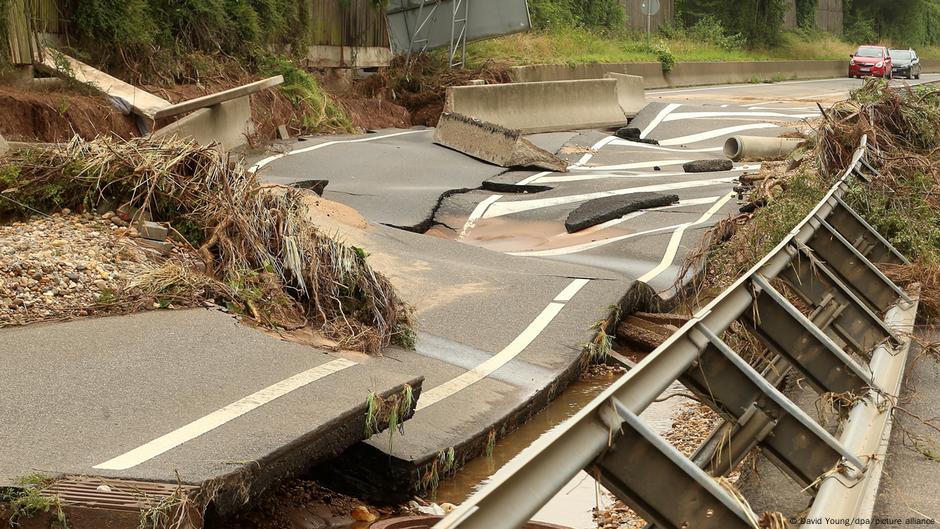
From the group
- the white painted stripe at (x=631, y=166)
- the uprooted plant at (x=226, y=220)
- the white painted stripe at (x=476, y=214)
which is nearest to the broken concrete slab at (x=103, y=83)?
the white painted stripe at (x=476, y=214)

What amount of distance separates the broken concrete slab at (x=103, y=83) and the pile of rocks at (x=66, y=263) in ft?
23.3

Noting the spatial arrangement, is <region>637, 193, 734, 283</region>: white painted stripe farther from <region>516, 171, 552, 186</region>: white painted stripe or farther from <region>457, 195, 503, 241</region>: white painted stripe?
<region>516, 171, 552, 186</region>: white painted stripe

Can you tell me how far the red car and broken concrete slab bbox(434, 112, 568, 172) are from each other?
34393 millimetres

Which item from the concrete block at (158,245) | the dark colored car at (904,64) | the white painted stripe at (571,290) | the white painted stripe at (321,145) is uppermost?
the concrete block at (158,245)

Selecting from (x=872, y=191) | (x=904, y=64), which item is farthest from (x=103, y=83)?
(x=904, y=64)

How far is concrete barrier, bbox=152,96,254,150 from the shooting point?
632 inches

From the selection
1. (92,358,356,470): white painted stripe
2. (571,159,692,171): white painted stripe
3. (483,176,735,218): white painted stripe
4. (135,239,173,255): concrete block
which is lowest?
(571,159,692,171): white painted stripe

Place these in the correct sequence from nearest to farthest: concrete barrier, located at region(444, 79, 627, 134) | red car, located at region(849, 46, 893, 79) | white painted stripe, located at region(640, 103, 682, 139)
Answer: concrete barrier, located at region(444, 79, 627, 134) < white painted stripe, located at region(640, 103, 682, 139) < red car, located at region(849, 46, 893, 79)

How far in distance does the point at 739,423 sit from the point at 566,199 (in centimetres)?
1094

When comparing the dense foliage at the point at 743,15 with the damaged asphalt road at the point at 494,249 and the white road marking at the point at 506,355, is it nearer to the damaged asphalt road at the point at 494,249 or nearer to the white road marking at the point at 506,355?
the damaged asphalt road at the point at 494,249

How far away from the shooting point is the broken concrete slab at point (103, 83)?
15.4m

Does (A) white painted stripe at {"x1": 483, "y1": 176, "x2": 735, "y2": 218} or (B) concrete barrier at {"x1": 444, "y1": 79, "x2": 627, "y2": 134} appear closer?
(A) white painted stripe at {"x1": 483, "y1": 176, "x2": 735, "y2": 218}

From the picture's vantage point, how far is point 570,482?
5215mm

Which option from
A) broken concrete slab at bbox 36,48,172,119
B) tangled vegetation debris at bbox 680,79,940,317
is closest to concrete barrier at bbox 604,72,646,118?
broken concrete slab at bbox 36,48,172,119
